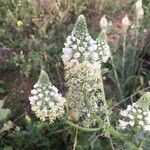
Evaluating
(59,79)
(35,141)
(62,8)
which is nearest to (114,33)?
(62,8)

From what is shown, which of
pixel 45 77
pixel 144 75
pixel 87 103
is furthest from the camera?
pixel 144 75

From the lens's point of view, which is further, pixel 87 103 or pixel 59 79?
pixel 59 79

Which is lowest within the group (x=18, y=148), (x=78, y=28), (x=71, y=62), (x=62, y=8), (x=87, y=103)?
(x=18, y=148)

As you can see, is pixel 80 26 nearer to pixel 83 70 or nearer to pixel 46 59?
pixel 83 70

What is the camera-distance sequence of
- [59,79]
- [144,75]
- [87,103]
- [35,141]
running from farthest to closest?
[144,75]
[59,79]
[35,141]
[87,103]

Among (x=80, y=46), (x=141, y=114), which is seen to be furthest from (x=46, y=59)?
(x=141, y=114)

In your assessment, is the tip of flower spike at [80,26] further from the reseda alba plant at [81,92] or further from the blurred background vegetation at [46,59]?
the blurred background vegetation at [46,59]

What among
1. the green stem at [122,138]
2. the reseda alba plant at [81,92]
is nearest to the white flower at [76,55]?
the reseda alba plant at [81,92]

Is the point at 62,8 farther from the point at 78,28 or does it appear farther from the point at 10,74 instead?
the point at 78,28

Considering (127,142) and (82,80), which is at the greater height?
(82,80)
